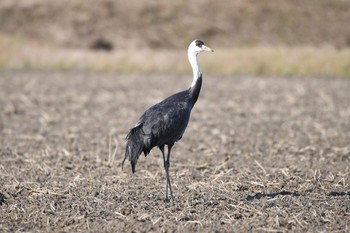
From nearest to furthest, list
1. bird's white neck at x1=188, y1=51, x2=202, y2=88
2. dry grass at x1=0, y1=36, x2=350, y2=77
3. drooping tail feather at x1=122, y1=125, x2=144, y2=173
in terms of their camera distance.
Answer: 1. drooping tail feather at x1=122, y1=125, x2=144, y2=173
2. bird's white neck at x1=188, y1=51, x2=202, y2=88
3. dry grass at x1=0, y1=36, x2=350, y2=77

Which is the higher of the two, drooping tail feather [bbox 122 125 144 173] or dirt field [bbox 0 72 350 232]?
drooping tail feather [bbox 122 125 144 173]

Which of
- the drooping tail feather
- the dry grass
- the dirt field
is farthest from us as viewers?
the dry grass

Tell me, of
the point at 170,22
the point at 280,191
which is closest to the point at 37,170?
the point at 280,191

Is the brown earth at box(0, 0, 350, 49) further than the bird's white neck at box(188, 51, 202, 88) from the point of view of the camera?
Yes

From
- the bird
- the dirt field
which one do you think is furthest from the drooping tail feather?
the dirt field

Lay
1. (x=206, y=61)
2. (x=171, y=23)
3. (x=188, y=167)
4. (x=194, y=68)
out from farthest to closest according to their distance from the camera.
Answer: (x=171, y=23) < (x=206, y=61) < (x=188, y=167) < (x=194, y=68)

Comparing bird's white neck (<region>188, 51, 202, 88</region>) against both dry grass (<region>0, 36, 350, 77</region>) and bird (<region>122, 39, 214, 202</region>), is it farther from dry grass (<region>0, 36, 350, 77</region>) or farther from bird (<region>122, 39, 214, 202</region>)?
dry grass (<region>0, 36, 350, 77</region>)

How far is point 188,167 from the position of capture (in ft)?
33.0

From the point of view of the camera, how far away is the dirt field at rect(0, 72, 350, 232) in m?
6.85

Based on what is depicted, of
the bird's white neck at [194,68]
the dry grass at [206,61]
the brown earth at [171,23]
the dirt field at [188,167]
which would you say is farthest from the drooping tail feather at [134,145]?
the brown earth at [171,23]

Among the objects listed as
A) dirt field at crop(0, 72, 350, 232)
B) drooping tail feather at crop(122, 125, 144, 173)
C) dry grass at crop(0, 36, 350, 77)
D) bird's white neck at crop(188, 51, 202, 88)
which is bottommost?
dry grass at crop(0, 36, 350, 77)

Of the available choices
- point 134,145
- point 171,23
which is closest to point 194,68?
point 134,145

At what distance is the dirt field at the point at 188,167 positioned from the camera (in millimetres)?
6852

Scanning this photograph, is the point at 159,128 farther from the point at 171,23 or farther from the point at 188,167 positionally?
the point at 171,23
